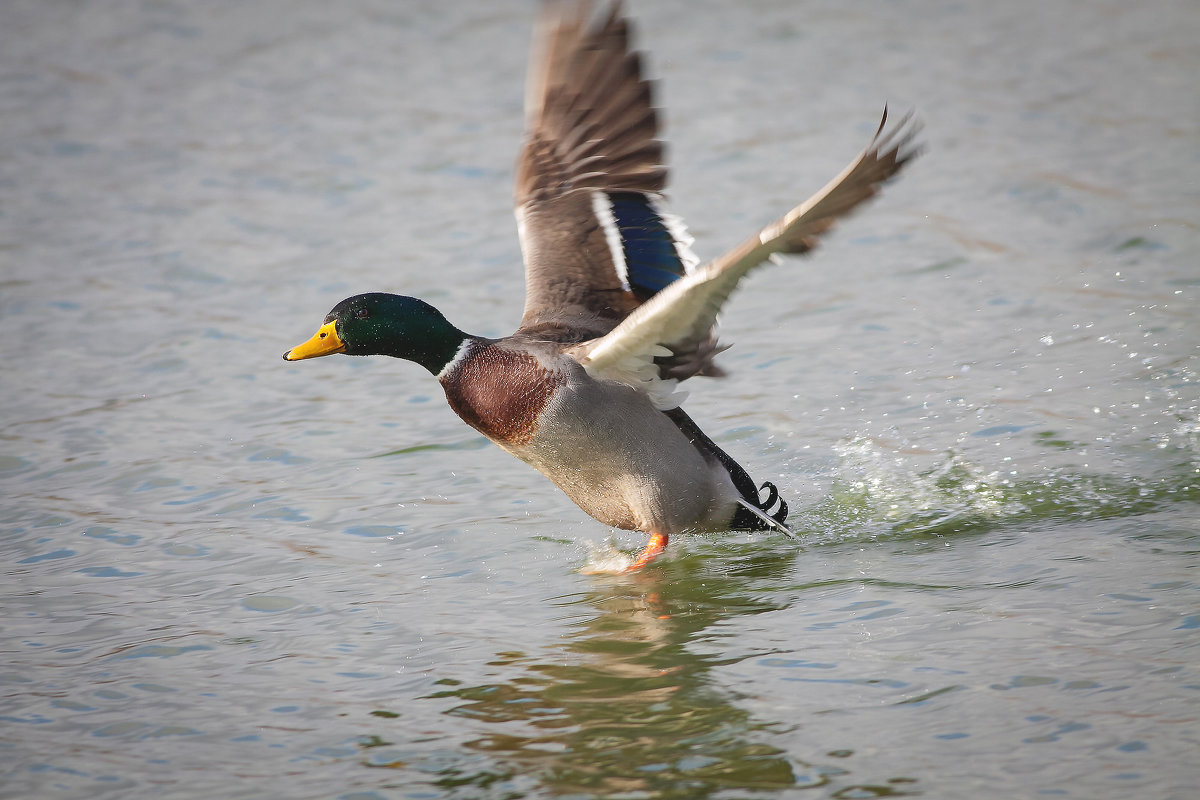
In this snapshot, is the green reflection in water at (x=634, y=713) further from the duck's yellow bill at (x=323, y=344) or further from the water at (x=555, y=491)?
the duck's yellow bill at (x=323, y=344)

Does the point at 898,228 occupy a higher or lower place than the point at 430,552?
higher

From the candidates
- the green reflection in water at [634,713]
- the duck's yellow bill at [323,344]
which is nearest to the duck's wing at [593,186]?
the duck's yellow bill at [323,344]

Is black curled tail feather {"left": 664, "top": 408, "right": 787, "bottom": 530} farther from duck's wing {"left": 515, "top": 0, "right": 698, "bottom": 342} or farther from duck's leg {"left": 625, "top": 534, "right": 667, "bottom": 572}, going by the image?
duck's wing {"left": 515, "top": 0, "right": 698, "bottom": 342}

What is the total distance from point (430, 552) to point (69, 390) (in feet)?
8.97

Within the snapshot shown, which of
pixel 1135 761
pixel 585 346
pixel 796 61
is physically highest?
pixel 796 61

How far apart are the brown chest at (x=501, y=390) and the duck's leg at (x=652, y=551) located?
752 millimetres

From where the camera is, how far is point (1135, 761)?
357 centimetres

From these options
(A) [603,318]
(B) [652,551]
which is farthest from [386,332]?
(B) [652,551]

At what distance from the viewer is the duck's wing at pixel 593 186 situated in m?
5.62

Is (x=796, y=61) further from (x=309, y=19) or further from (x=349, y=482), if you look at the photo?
(x=349, y=482)

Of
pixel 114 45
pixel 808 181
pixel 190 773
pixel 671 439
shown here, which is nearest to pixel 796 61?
pixel 808 181

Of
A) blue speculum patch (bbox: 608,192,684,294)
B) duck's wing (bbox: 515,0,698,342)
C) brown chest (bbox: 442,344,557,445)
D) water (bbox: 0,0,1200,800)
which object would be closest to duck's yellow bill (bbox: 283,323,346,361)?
brown chest (bbox: 442,344,557,445)

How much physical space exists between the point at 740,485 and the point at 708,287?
4.42 ft

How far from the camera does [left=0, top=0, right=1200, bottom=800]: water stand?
395 centimetres
